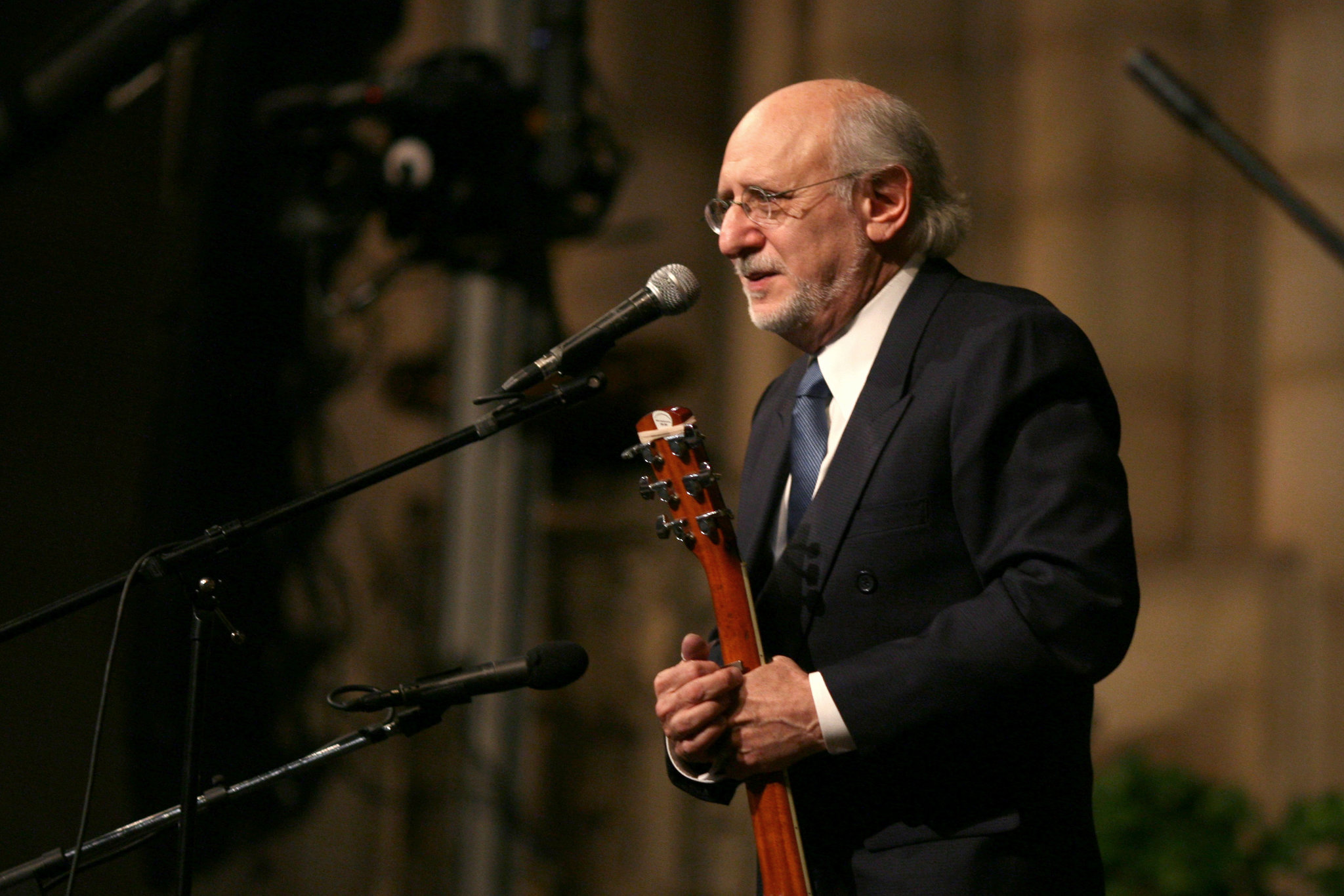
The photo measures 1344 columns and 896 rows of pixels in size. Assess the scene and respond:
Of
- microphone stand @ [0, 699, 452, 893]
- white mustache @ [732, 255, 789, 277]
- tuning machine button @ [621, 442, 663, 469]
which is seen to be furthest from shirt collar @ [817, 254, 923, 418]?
microphone stand @ [0, 699, 452, 893]

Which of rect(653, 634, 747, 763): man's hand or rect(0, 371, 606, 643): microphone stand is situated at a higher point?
rect(0, 371, 606, 643): microphone stand

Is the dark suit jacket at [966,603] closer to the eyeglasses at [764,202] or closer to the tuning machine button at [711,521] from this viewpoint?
the tuning machine button at [711,521]

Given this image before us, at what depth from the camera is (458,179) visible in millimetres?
4008

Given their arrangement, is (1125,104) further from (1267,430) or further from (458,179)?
(458,179)

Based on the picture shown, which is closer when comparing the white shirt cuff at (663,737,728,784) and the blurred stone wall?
the white shirt cuff at (663,737,728,784)

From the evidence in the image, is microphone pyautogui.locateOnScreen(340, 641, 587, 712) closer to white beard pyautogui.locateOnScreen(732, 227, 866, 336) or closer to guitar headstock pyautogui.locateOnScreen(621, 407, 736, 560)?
guitar headstock pyautogui.locateOnScreen(621, 407, 736, 560)

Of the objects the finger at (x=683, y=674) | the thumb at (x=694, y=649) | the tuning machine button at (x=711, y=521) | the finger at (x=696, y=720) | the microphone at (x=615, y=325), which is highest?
the microphone at (x=615, y=325)

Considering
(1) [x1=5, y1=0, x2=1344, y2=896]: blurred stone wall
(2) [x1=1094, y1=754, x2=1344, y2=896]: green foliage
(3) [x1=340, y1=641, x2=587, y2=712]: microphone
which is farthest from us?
(1) [x1=5, y1=0, x2=1344, y2=896]: blurred stone wall

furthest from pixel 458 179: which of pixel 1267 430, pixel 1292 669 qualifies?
pixel 1292 669

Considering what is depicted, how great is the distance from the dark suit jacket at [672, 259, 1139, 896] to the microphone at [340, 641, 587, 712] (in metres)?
0.32

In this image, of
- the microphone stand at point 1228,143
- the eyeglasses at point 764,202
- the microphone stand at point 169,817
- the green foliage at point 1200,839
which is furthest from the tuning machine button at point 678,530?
the green foliage at point 1200,839

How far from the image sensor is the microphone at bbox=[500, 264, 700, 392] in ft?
5.27

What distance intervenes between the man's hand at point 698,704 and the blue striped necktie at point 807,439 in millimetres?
262

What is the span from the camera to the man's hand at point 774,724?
5.11 ft
